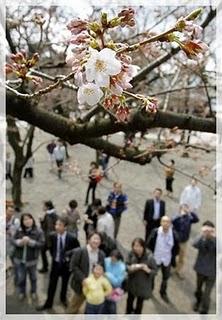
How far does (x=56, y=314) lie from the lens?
6.82 metres

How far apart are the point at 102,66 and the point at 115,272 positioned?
5.41m

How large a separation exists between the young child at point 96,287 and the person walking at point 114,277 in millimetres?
159

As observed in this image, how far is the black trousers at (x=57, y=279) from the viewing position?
22.9 feet

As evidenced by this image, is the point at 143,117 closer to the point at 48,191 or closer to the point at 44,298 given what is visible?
the point at 44,298

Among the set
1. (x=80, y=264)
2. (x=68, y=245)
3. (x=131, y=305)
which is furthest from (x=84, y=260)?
(x=131, y=305)

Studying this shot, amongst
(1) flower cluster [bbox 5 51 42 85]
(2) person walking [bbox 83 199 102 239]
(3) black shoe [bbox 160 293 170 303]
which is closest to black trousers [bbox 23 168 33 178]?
(2) person walking [bbox 83 199 102 239]

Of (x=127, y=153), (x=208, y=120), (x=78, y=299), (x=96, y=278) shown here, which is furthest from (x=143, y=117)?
(x=78, y=299)

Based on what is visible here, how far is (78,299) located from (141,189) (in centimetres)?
824

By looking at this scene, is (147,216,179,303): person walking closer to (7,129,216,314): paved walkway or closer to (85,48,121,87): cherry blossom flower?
(7,129,216,314): paved walkway

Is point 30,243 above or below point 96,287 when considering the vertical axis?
above

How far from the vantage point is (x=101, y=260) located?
20.9 feet

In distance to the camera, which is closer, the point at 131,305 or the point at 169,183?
the point at 131,305

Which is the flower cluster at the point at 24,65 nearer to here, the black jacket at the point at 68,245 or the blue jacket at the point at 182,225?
the black jacket at the point at 68,245

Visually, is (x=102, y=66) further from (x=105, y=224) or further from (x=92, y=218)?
(x=92, y=218)
